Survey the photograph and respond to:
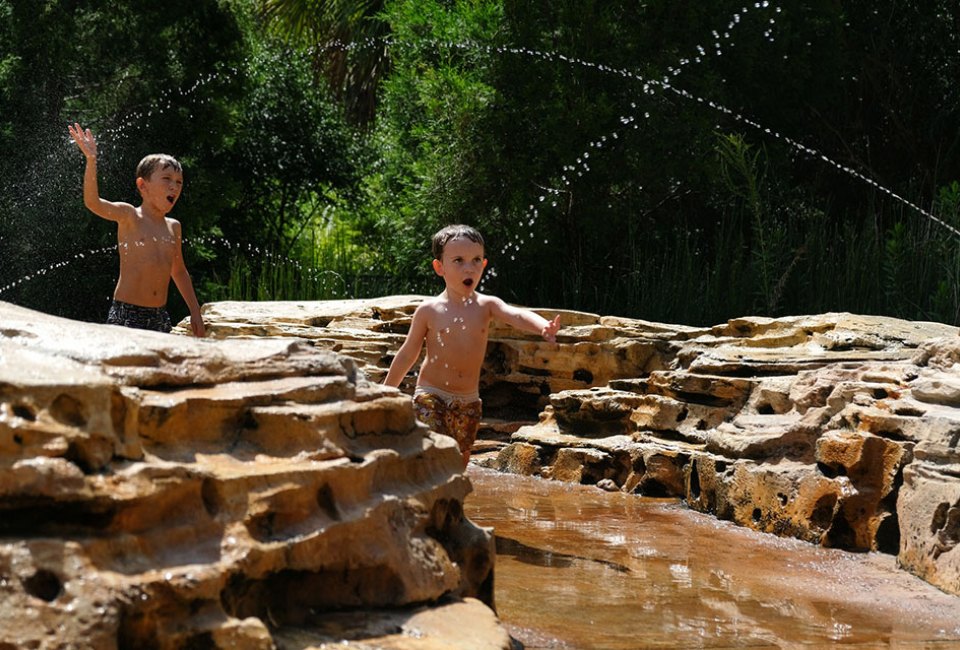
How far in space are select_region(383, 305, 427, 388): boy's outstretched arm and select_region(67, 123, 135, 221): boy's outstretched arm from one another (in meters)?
1.87

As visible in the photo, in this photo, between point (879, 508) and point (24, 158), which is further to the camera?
point (24, 158)

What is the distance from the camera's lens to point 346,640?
294 cm

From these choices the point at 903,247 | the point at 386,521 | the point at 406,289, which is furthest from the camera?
the point at 406,289

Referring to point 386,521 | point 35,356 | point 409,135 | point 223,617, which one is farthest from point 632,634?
point 409,135

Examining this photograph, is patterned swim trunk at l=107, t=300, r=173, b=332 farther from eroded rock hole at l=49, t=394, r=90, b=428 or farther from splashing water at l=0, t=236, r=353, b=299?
splashing water at l=0, t=236, r=353, b=299

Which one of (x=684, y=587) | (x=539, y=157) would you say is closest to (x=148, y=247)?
(x=684, y=587)

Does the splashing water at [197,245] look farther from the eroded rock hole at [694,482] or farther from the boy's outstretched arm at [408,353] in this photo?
the boy's outstretched arm at [408,353]

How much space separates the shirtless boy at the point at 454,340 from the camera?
5258 mm

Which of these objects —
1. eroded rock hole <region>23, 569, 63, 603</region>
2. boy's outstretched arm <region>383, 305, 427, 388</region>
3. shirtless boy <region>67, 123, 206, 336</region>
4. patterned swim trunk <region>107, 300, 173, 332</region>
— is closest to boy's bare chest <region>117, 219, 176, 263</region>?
shirtless boy <region>67, 123, 206, 336</region>

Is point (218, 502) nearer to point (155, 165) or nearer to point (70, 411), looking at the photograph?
point (70, 411)

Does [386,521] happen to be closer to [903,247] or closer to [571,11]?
[903,247]

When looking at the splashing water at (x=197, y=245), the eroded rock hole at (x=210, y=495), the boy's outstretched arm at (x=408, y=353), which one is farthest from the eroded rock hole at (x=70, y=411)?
the splashing water at (x=197, y=245)

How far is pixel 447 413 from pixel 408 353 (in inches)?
11.9

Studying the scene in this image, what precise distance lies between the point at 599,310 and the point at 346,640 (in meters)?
8.25
